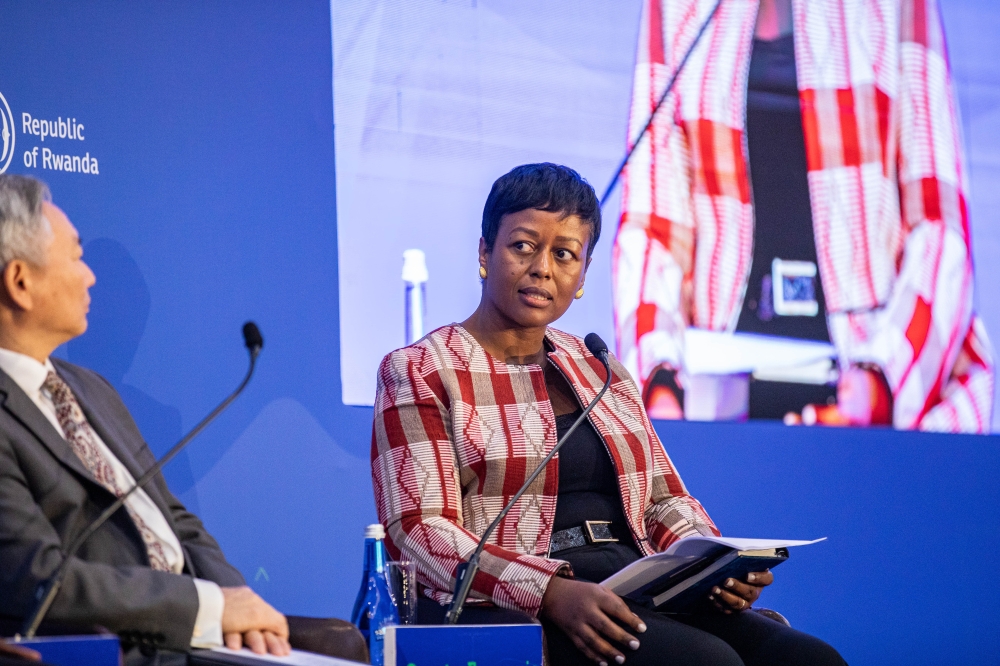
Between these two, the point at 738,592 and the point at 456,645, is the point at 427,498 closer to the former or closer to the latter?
the point at 456,645

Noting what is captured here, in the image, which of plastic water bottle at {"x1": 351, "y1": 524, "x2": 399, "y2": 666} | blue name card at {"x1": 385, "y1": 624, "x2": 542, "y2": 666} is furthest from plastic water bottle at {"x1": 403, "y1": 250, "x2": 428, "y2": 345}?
blue name card at {"x1": 385, "y1": 624, "x2": 542, "y2": 666}

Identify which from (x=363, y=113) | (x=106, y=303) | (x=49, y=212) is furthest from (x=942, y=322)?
(x=49, y=212)

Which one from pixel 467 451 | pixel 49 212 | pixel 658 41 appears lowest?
→ pixel 467 451

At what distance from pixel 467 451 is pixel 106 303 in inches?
37.4

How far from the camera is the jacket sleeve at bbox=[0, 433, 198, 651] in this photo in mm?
1426

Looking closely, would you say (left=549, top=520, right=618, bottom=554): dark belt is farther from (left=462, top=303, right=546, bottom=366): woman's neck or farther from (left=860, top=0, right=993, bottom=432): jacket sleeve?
(left=860, top=0, right=993, bottom=432): jacket sleeve

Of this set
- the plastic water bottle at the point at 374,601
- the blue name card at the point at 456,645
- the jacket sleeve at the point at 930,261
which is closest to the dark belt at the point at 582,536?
the plastic water bottle at the point at 374,601

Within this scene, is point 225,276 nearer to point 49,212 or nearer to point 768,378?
point 49,212

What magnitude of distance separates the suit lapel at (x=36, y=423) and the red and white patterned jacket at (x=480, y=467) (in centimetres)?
57

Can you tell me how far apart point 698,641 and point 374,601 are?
0.58 metres

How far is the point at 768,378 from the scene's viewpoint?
3365 millimetres

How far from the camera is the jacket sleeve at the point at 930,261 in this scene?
3551 millimetres

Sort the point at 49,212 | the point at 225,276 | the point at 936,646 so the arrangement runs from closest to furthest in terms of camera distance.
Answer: the point at 49,212 → the point at 225,276 → the point at 936,646

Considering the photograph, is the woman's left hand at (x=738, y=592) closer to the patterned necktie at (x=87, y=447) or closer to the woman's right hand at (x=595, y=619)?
the woman's right hand at (x=595, y=619)
